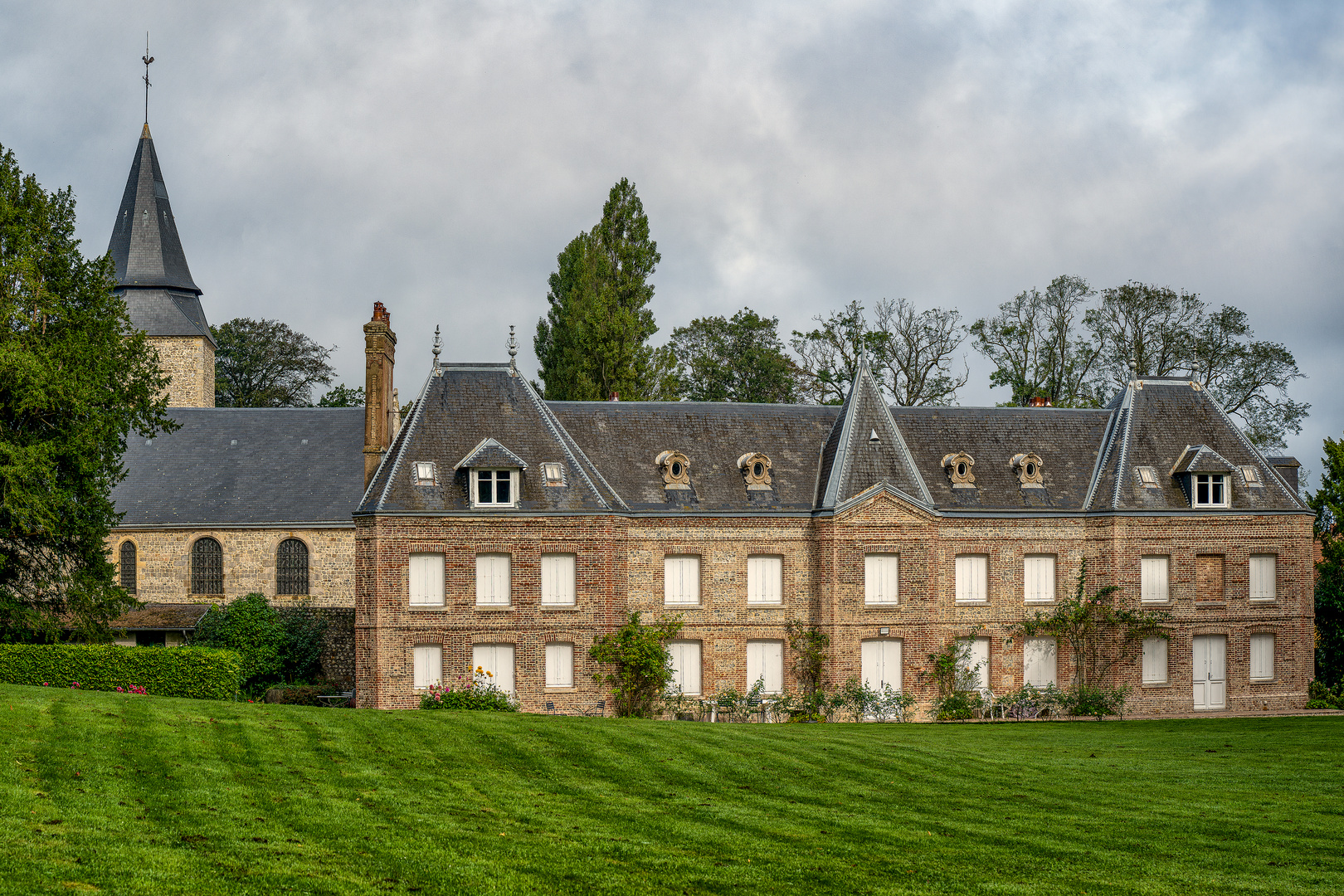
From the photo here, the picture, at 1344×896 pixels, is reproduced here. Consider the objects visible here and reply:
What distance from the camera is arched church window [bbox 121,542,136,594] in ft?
144

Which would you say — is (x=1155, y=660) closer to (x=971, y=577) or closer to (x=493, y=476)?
(x=971, y=577)

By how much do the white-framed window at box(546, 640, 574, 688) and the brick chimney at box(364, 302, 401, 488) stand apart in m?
7.70

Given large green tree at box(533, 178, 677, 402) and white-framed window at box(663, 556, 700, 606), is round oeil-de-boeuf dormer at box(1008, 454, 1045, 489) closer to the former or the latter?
white-framed window at box(663, 556, 700, 606)

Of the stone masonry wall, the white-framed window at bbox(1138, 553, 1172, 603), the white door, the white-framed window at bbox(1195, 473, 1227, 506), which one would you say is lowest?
the white door

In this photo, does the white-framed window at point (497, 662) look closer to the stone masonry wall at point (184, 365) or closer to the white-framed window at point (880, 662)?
the white-framed window at point (880, 662)

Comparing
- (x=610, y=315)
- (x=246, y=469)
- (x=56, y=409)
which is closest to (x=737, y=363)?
(x=610, y=315)

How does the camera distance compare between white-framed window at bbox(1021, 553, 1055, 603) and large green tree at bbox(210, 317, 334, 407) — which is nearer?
white-framed window at bbox(1021, 553, 1055, 603)

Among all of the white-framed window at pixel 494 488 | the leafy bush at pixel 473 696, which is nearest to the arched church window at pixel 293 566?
the white-framed window at pixel 494 488

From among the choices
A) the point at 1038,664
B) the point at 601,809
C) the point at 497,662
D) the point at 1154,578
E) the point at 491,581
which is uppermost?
the point at 491,581

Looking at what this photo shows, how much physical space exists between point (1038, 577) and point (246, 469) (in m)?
30.8

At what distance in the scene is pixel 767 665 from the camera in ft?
107

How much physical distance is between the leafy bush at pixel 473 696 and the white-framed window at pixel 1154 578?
1871cm

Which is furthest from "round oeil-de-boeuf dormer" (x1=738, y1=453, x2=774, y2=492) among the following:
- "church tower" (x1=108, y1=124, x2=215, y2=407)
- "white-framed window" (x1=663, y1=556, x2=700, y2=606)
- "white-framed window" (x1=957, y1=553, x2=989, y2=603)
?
"church tower" (x1=108, y1=124, x2=215, y2=407)

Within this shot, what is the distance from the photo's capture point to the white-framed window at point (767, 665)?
32562mm
